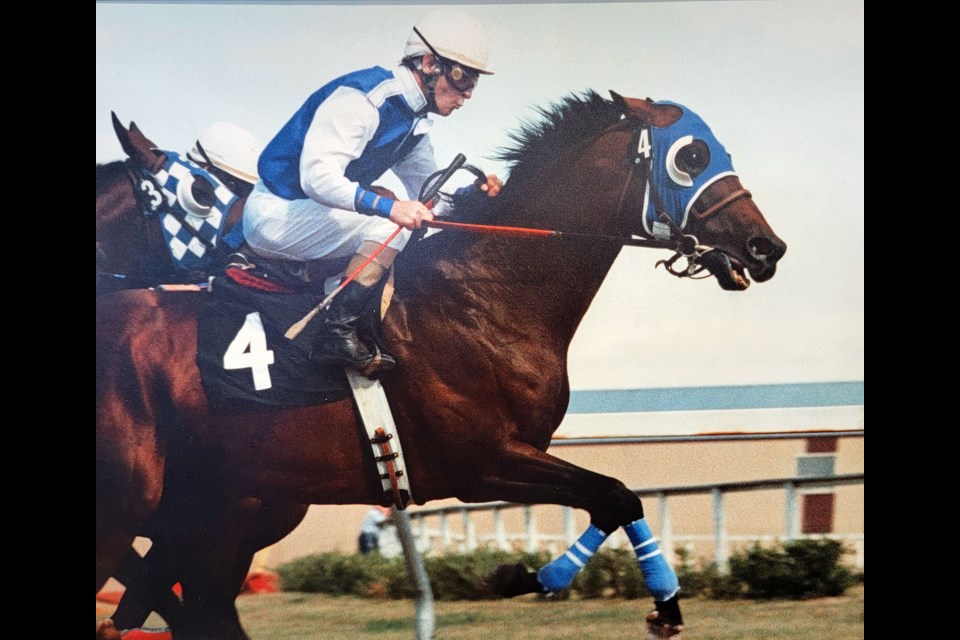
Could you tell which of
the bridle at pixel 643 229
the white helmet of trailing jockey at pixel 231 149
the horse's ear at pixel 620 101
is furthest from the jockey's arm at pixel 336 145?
the horse's ear at pixel 620 101

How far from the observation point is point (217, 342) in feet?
14.6

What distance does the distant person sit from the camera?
4.54 meters

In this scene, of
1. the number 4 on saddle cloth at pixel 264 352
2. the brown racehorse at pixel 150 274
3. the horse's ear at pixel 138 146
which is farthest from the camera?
the horse's ear at pixel 138 146

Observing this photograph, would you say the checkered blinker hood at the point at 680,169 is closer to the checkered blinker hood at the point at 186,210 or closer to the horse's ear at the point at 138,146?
the checkered blinker hood at the point at 186,210

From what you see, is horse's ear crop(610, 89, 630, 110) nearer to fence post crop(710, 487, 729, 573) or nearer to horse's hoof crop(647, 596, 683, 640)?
fence post crop(710, 487, 729, 573)

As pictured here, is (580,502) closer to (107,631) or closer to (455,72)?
(455,72)

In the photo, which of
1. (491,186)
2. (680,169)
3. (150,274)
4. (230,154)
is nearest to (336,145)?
(230,154)

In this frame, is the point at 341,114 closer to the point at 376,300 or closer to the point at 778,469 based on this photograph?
the point at 376,300

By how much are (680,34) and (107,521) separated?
3.21 m

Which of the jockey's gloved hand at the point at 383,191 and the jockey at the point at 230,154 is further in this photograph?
the jockey at the point at 230,154

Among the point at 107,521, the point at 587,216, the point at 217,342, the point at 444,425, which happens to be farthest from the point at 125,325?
the point at 587,216

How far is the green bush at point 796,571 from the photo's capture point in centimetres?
442
